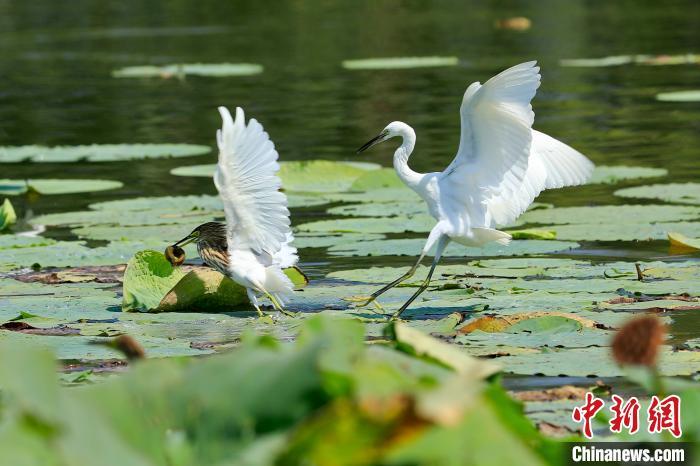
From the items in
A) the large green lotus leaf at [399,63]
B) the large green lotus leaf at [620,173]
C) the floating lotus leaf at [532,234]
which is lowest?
the large green lotus leaf at [620,173]

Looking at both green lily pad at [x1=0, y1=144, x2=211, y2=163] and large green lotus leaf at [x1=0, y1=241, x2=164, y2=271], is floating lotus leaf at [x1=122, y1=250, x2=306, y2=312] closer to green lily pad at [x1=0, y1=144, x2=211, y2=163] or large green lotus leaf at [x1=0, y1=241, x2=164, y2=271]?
large green lotus leaf at [x1=0, y1=241, x2=164, y2=271]

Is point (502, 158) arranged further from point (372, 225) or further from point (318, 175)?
point (318, 175)

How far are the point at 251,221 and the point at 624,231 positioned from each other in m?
2.43

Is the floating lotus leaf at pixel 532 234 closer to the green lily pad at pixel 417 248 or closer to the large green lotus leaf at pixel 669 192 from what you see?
the green lily pad at pixel 417 248

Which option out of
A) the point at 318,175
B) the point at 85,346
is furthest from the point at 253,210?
the point at 318,175

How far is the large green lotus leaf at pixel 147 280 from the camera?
20.4 ft

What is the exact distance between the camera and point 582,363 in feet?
15.1

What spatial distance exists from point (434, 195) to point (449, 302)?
0.57 metres

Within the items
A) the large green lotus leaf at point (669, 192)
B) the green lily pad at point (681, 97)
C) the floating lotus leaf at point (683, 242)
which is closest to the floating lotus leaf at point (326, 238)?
the floating lotus leaf at point (683, 242)

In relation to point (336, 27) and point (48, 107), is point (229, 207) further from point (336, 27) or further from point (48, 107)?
point (336, 27)

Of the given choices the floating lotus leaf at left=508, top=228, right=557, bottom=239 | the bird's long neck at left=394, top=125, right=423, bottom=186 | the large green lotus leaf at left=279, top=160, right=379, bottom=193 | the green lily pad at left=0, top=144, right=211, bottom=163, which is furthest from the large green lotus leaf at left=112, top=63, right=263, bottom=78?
the bird's long neck at left=394, top=125, right=423, bottom=186

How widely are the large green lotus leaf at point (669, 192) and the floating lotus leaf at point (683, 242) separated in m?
1.58

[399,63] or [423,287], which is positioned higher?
[399,63]

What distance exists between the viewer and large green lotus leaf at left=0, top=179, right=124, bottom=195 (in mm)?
10328
